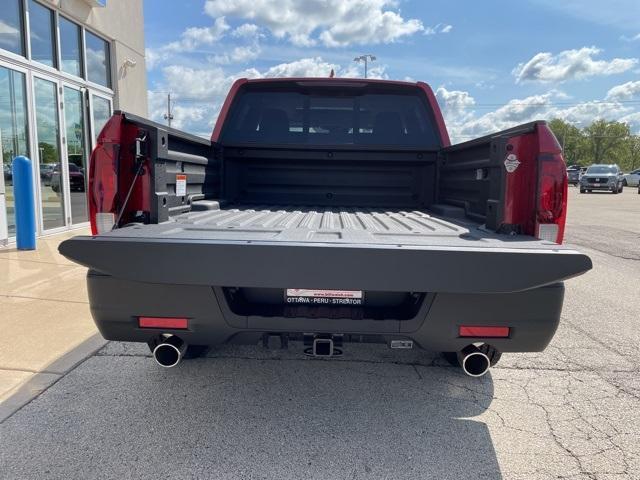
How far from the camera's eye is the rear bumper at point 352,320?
7.31 feet

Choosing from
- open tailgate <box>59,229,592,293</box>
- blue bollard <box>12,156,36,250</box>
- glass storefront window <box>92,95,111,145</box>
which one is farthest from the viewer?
glass storefront window <box>92,95,111,145</box>

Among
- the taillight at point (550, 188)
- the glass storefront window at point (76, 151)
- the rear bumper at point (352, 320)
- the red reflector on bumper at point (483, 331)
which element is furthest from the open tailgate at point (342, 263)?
the glass storefront window at point (76, 151)

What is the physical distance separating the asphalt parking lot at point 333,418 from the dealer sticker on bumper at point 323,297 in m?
0.78

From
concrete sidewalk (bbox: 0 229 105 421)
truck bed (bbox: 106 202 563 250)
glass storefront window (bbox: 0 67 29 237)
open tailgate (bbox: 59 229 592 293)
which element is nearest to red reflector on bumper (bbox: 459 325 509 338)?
open tailgate (bbox: 59 229 592 293)

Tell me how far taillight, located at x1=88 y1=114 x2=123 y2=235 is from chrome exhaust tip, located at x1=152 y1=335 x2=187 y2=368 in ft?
2.27

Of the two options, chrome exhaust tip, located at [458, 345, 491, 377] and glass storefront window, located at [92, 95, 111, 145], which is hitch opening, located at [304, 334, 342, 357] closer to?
chrome exhaust tip, located at [458, 345, 491, 377]

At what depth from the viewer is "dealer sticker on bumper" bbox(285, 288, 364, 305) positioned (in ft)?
7.52

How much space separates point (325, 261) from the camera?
2.05 metres

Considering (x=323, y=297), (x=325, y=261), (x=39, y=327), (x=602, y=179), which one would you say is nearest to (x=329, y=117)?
(x=323, y=297)

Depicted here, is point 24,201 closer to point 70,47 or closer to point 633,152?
point 70,47

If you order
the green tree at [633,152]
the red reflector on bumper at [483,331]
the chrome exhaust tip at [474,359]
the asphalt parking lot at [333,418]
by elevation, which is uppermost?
the green tree at [633,152]

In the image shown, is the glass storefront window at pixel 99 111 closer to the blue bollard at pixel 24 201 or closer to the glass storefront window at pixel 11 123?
the glass storefront window at pixel 11 123

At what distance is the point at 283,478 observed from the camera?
2199 mm

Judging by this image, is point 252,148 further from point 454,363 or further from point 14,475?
point 14,475
